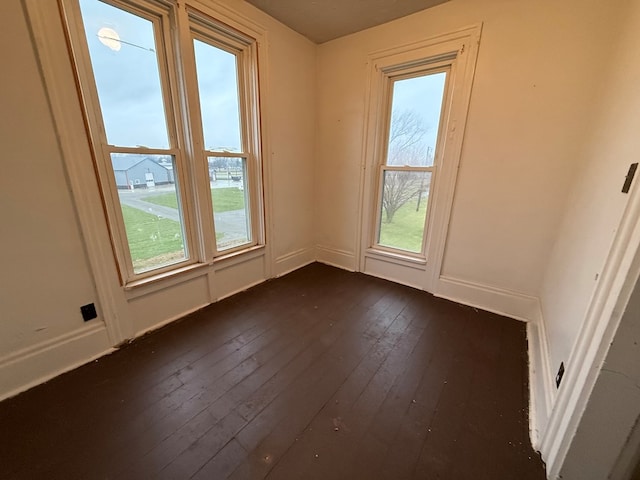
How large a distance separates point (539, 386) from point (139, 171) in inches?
110

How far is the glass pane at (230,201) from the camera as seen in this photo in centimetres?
221

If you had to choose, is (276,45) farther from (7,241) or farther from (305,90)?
→ (7,241)

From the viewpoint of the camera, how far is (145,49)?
1679mm

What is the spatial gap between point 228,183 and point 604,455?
8.70 ft

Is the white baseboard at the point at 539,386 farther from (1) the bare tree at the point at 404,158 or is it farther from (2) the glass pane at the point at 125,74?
(2) the glass pane at the point at 125,74

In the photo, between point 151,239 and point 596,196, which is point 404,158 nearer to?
point 596,196

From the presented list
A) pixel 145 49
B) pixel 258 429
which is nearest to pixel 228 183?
pixel 145 49

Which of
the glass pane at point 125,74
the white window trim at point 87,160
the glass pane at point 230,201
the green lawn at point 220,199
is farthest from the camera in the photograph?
the glass pane at point 230,201

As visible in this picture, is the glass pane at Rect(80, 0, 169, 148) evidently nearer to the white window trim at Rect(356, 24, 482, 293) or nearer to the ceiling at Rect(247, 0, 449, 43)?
the ceiling at Rect(247, 0, 449, 43)

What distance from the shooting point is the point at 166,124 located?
185 centimetres

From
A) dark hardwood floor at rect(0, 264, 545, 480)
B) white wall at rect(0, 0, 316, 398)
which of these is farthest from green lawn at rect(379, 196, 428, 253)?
white wall at rect(0, 0, 316, 398)

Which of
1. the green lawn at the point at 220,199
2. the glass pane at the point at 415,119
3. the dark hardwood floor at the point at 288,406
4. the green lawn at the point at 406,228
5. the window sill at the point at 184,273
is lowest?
the dark hardwood floor at the point at 288,406

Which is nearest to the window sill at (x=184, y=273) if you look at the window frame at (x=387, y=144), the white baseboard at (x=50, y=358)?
the white baseboard at (x=50, y=358)

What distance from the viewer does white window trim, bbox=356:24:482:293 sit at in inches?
80.9
